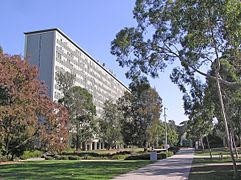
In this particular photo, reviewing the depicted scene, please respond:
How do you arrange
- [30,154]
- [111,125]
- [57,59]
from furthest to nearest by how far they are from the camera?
[57,59], [111,125], [30,154]

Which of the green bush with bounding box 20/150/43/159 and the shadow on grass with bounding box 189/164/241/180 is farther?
the green bush with bounding box 20/150/43/159

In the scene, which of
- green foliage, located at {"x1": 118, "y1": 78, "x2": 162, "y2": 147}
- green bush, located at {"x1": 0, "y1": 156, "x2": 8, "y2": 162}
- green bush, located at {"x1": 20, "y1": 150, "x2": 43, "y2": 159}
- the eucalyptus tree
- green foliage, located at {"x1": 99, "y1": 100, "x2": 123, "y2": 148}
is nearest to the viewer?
the eucalyptus tree

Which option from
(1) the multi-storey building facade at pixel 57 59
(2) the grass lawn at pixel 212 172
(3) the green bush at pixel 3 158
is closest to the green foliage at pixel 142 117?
(1) the multi-storey building facade at pixel 57 59

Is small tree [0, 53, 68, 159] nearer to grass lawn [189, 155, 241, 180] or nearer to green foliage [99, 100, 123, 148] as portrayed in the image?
grass lawn [189, 155, 241, 180]

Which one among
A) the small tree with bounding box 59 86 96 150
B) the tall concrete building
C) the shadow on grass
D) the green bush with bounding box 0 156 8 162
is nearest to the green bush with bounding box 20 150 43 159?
the green bush with bounding box 0 156 8 162

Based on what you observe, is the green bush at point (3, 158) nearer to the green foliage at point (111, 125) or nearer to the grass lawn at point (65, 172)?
the grass lawn at point (65, 172)

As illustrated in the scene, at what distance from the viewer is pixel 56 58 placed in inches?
3327

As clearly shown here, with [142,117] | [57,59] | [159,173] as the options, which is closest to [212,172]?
[159,173]

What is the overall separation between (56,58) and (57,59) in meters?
0.72

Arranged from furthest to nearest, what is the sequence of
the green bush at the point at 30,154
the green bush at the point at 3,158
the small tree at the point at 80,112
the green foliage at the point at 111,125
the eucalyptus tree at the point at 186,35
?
the green foliage at the point at 111,125, the small tree at the point at 80,112, the green bush at the point at 30,154, the green bush at the point at 3,158, the eucalyptus tree at the point at 186,35

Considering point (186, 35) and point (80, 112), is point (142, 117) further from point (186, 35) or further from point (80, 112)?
point (186, 35)

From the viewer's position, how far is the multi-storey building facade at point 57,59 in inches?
3282

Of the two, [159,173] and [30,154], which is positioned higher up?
[30,154]

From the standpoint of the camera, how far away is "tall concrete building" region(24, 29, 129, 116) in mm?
83375
